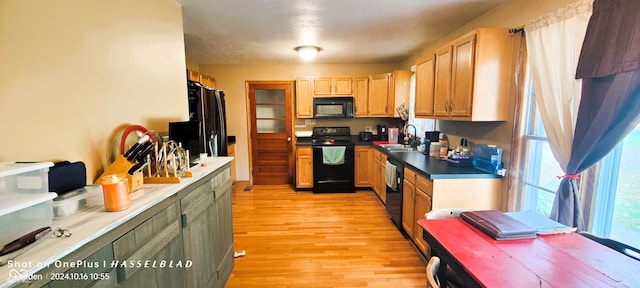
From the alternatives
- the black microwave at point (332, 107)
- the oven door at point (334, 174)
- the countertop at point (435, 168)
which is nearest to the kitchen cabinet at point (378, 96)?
the black microwave at point (332, 107)

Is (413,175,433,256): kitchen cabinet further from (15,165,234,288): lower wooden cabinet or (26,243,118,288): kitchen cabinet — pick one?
(26,243,118,288): kitchen cabinet

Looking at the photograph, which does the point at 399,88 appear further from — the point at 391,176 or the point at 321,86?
the point at 391,176

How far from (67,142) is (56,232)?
65 cm

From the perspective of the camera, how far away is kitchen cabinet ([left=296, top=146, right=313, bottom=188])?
4516 mm

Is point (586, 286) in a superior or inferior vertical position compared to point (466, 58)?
inferior

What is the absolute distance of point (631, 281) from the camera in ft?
3.11

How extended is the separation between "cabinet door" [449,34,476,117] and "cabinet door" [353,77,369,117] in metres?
2.26

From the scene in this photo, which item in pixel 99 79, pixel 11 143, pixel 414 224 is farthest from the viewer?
pixel 414 224

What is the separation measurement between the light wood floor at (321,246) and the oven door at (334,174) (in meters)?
0.39

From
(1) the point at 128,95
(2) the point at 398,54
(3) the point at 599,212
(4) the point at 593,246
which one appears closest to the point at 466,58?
(3) the point at 599,212

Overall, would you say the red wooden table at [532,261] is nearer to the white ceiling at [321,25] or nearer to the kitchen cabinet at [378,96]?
the white ceiling at [321,25]

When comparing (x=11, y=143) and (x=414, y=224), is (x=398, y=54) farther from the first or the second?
(x=11, y=143)

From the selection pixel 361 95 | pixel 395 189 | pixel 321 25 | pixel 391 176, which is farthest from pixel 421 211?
pixel 361 95

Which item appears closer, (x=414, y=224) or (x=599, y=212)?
(x=599, y=212)
